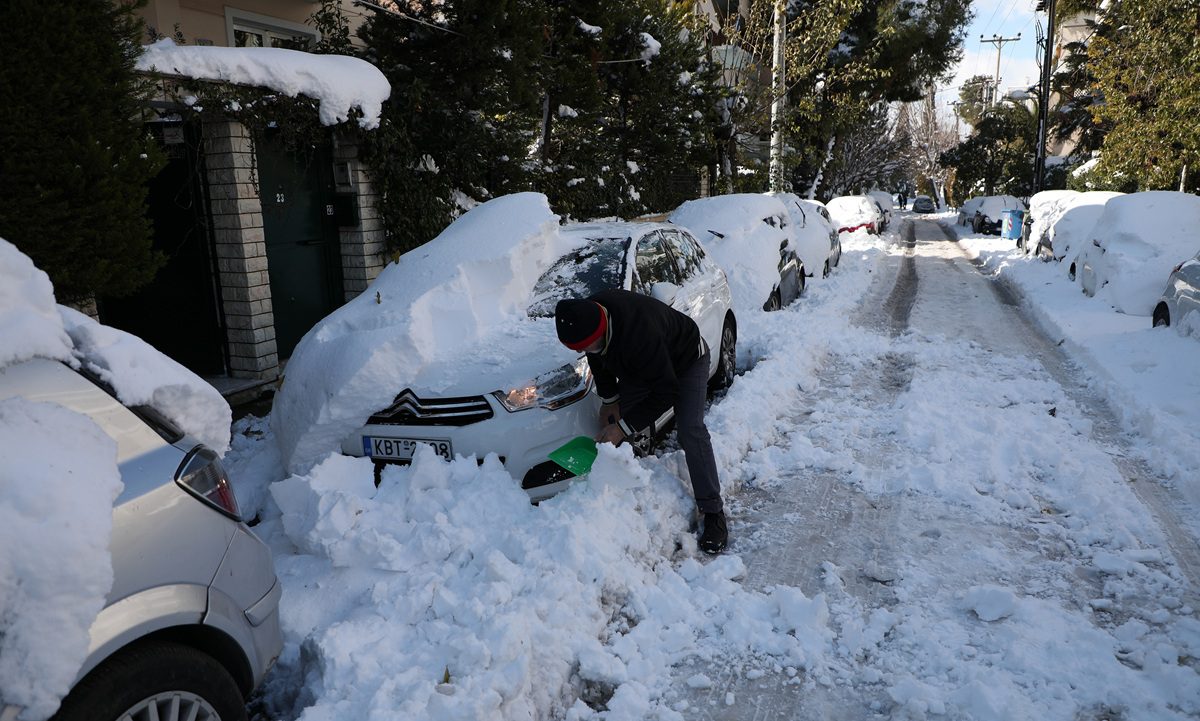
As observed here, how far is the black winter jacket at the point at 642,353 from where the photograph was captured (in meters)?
4.30

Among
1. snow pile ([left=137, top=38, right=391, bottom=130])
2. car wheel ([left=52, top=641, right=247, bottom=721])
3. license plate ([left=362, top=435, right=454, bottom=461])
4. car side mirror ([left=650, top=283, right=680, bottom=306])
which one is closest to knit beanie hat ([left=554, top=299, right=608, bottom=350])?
license plate ([left=362, top=435, right=454, bottom=461])

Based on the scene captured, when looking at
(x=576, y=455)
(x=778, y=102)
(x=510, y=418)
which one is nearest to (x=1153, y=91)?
(x=778, y=102)

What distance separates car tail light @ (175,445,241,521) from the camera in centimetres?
251

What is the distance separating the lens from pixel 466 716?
2.87m

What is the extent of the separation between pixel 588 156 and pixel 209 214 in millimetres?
6921

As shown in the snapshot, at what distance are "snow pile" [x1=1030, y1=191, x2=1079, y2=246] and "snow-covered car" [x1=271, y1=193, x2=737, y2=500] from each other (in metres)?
14.5

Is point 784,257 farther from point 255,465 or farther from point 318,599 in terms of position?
point 318,599

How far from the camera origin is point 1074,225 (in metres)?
15.7

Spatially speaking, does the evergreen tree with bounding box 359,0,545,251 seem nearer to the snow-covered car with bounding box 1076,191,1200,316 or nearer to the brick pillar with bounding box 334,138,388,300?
the brick pillar with bounding box 334,138,388,300

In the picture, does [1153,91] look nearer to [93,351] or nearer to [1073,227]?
[1073,227]

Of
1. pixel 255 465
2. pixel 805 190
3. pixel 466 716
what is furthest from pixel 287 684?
pixel 805 190

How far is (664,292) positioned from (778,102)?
52.0ft

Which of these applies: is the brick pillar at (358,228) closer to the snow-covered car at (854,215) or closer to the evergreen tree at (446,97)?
the evergreen tree at (446,97)

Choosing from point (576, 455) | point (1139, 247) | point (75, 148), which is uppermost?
point (75, 148)
